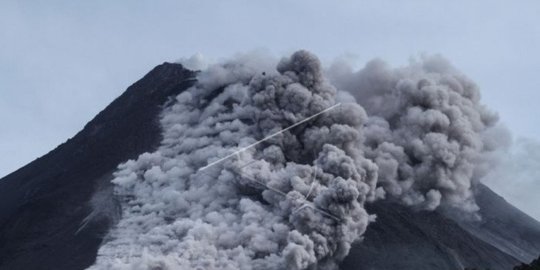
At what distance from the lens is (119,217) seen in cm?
7956

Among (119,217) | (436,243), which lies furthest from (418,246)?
(119,217)

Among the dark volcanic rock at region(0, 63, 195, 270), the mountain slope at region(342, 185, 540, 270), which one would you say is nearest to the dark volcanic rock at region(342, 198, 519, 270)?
the mountain slope at region(342, 185, 540, 270)

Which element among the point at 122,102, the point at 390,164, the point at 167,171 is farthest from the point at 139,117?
the point at 390,164

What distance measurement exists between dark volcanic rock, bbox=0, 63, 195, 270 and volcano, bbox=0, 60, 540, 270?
13cm

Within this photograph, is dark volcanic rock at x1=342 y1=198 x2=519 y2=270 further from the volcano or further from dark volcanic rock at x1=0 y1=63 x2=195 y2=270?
dark volcanic rock at x1=0 y1=63 x2=195 y2=270

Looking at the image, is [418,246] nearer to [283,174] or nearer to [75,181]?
[283,174]

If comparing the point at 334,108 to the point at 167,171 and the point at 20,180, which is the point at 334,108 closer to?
the point at 167,171

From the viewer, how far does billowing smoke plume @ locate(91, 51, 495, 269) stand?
226 feet

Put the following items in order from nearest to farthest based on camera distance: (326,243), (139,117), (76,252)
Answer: (326,243)
(76,252)
(139,117)

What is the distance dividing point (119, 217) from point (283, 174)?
16.6m

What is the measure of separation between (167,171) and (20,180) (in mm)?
23635

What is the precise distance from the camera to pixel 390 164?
83062 millimetres

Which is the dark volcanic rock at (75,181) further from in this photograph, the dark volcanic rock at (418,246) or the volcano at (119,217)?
the dark volcanic rock at (418,246)

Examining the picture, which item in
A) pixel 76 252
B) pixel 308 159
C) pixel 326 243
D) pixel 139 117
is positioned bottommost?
pixel 326 243
